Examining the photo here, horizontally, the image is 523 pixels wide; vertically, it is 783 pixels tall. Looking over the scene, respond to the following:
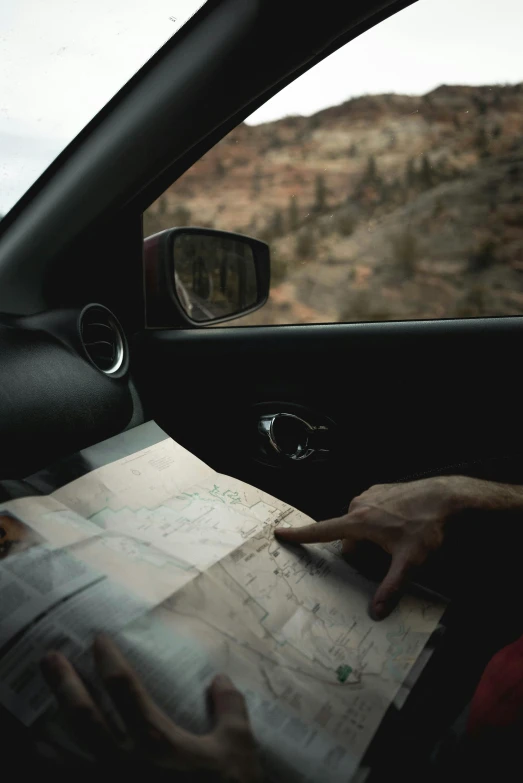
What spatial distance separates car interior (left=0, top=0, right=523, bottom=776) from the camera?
3.43 feet

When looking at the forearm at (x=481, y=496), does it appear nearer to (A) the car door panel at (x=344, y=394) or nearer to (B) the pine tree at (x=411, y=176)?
(A) the car door panel at (x=344, y=394)

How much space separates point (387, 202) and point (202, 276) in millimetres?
966

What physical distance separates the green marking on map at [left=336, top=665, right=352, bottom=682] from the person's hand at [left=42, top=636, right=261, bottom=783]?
15 centimetres

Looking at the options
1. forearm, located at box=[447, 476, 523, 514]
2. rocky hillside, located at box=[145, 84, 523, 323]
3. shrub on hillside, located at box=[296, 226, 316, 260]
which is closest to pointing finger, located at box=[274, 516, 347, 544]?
forearm, located at box=[447, 476, 523, 514]

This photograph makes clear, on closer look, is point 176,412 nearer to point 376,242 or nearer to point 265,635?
point 265,635

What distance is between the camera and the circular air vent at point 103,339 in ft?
4.08

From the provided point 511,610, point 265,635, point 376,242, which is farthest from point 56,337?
point 376,242

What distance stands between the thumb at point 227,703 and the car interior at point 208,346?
482mm

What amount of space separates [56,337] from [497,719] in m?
0.95

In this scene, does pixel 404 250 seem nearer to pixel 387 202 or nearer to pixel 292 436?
pixel 387 202

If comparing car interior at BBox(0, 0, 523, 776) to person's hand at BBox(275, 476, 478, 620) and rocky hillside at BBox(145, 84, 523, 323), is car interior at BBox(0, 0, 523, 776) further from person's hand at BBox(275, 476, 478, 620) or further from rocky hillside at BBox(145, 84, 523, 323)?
rocky hillside at BBox(145, 84, 523, 323)

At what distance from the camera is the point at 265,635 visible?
76 cm

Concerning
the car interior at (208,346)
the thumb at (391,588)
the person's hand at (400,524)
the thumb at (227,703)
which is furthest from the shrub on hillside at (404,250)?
the thumb at (227,703)

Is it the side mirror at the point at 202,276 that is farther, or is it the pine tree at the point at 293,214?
the pine tree at the point at 293,214
